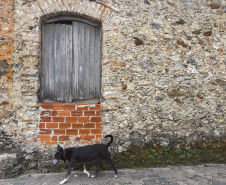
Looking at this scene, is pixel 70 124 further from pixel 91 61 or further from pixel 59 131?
pixel 91 61

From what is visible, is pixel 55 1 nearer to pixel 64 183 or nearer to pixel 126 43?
pixel 126 43

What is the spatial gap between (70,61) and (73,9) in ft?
2.93

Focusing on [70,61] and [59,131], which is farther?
[70,61]

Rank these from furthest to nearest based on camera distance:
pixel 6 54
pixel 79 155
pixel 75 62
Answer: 1. pixel 75 62
2. pixel 6 54
3. pixel 79 155

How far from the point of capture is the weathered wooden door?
3.44m

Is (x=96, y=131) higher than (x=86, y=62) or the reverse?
the reverse

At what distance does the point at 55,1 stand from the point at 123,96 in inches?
79.7

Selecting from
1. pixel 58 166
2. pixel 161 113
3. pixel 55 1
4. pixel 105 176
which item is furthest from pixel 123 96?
pixel 55 1

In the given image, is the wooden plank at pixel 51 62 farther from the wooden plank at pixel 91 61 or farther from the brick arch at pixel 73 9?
the wooden plank at pixel 91 61

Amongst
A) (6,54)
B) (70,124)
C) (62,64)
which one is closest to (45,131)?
(70,124)

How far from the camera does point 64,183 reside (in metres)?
2.88

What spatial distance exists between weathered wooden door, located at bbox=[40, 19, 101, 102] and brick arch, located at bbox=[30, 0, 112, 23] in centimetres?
20

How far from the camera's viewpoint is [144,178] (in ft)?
10.1

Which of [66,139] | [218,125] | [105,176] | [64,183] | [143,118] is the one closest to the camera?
[64,183]
